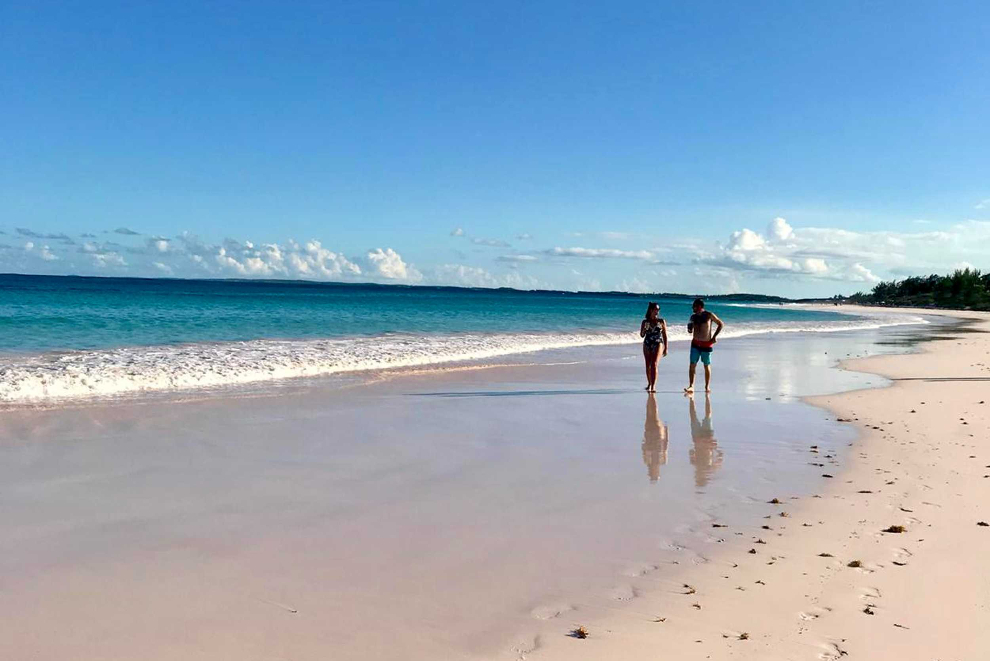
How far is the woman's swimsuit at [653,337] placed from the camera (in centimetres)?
1452

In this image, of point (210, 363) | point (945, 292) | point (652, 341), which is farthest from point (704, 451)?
point (945, 292)

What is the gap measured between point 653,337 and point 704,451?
6287 millimetres

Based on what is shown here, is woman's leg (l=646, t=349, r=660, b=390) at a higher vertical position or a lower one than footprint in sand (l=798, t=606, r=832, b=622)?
higher

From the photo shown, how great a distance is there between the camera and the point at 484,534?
5438 mm

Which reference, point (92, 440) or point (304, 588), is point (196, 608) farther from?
point (92, 440)

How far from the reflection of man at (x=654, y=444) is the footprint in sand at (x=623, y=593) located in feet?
9.25

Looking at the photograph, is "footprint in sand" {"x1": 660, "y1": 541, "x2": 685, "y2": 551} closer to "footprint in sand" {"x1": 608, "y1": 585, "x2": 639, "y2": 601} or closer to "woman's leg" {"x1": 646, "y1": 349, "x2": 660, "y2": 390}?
"footprint in sand" {"x1": 608, "y1": 585, "x2": 639, "y2": 601}

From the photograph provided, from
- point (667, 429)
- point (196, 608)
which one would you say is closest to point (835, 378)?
point (667, 429)

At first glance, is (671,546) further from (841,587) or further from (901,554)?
(901,554)

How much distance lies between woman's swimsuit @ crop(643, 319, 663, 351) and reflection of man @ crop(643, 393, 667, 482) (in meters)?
2.60

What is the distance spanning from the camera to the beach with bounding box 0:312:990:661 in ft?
12.5

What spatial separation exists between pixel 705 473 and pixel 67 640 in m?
5.87

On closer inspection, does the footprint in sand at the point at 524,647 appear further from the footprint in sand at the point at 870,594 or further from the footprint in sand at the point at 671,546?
the footprint in sand at the point at 870,594

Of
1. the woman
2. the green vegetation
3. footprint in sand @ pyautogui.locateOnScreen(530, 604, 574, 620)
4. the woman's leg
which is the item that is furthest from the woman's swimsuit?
the green vegetation
